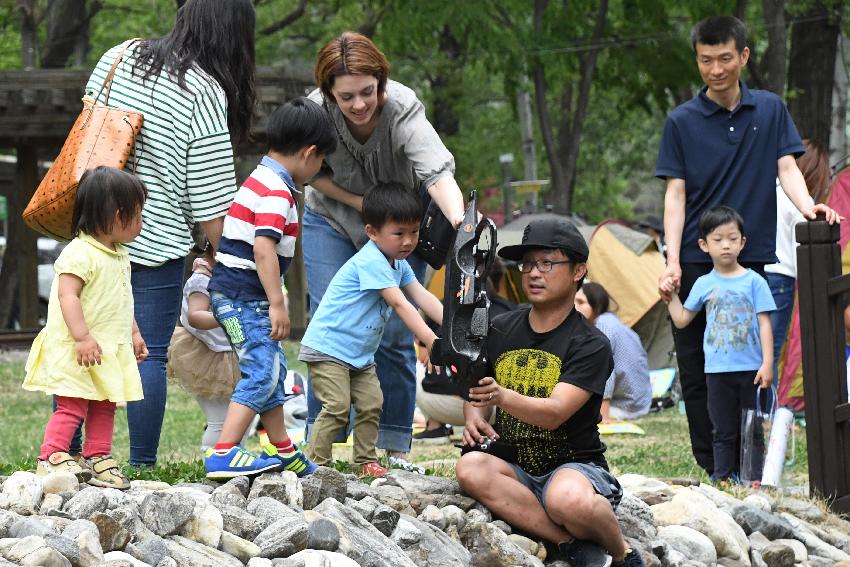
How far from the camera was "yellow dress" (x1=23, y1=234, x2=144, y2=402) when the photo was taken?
4578mm

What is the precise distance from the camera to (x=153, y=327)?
202 inches

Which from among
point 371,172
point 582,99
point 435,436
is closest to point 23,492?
point 371,172

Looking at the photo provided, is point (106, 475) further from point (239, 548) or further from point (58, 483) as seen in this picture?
point (239, 548)

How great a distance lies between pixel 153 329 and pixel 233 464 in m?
0.71

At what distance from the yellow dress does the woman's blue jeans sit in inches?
14.9

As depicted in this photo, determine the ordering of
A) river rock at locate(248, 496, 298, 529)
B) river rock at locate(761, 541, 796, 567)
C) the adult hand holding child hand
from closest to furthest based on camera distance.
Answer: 1. river rock at locate(248, 496, 298, 529)
2. the adult hand holding child hand
3. river rock at locate(761, 541, 796, 567)

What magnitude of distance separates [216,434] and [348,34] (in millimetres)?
2708

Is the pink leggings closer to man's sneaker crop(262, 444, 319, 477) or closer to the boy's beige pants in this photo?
man's sneaker crop(262, 444, 319, 477)

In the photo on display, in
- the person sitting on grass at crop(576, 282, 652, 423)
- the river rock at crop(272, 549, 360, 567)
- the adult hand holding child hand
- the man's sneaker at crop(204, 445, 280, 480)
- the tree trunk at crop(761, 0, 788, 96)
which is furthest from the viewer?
the tree trunk at crop(761, 0, 788, 96)

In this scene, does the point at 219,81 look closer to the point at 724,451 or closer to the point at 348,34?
the point at 348,34

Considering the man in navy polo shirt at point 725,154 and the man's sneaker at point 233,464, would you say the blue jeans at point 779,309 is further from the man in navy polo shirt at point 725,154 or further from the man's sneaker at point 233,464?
the man's sneaker at point 233,464

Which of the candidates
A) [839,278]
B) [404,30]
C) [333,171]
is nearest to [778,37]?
[404,30]

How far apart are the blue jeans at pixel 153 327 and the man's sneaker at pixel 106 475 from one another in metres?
0.46

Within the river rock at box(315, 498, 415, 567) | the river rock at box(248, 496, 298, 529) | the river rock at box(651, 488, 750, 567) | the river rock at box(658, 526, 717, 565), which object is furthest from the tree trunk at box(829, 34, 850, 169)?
the river rock at box(248, 496, 298, 529)
